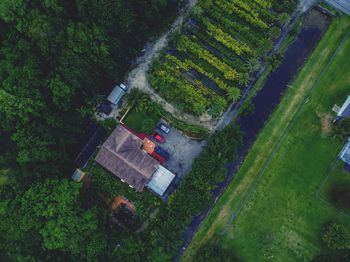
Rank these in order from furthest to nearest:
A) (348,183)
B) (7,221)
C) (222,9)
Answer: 1. (222,9)
2. (348,183)
3. (7,221)

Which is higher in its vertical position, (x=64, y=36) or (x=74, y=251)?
(x=64, y=36)

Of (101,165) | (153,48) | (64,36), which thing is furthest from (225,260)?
(64,36)

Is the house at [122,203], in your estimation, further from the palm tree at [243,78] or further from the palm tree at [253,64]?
the palm tree at [253,64]

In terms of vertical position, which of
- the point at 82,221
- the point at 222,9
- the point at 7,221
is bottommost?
the point at 7,221

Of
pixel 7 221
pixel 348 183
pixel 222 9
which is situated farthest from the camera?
pixel 222 9

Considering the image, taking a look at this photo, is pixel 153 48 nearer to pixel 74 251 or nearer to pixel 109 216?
pixel 109 216

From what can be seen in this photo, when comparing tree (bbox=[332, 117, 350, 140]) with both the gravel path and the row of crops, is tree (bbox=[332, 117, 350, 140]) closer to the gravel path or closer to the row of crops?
the row of crops

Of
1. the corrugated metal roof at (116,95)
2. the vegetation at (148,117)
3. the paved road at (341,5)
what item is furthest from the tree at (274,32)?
the corrugated metal roof at (116,95)

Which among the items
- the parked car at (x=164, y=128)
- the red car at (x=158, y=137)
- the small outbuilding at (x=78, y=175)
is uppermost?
the parked car at (x=164, y=128)
